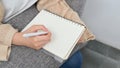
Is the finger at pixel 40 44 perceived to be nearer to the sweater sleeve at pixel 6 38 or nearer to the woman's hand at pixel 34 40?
the woman's hand at pixel 34 40

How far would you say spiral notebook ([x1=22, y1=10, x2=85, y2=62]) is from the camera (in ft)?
2.22

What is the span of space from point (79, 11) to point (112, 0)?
1.36ft

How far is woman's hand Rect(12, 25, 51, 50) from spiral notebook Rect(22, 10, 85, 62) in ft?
0.10

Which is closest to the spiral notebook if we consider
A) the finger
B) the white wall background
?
the finger

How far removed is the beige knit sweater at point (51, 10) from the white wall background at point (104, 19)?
1.54ft

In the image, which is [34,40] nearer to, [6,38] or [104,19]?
[6,38]

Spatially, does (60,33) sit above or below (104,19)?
above

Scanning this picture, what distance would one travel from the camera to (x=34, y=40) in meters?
0.67

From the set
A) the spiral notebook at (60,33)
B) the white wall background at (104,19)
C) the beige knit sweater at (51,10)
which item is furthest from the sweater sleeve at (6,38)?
the white wall background at (104,19)

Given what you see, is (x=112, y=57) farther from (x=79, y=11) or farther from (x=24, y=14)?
(x=24, y=14)

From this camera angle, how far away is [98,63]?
54.3 inches

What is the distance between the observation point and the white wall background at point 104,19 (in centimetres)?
127

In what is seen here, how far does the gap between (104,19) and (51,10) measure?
0.61 m

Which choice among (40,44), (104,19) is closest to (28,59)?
(40,44)
